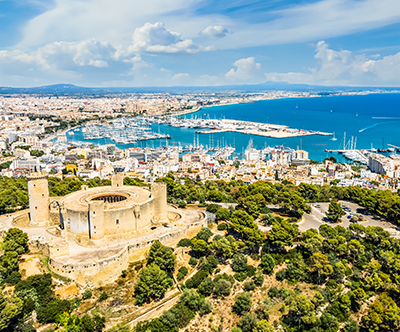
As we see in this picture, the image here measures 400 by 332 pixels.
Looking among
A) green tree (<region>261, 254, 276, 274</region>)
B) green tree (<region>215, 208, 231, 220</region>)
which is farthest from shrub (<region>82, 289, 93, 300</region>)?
green tree (<region>215, 208, 231, 220</region>)

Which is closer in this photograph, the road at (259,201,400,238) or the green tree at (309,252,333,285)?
the green tree at (309,252,333,285)

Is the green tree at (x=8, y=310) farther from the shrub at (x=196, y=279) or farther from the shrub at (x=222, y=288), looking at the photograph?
the shrub at (x=222, y=288)

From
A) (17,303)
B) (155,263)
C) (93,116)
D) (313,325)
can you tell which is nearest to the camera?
(17,303)

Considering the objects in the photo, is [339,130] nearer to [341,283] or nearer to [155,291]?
[341,283]

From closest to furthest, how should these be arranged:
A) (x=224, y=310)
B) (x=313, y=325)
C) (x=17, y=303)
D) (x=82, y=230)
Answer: (x=17, y=303) < (x=313, y=325) < (x=224, y=310) < (x=82, y=230)

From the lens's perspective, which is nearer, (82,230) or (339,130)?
(82,230)

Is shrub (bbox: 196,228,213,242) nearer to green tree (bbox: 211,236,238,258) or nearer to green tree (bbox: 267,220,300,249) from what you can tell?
green tree (bbox: 211,236,238,258)

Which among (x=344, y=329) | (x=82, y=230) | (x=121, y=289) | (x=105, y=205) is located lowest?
(x=344, y=329)

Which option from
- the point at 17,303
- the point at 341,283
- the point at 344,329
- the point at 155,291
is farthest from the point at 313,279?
the point at 17,303

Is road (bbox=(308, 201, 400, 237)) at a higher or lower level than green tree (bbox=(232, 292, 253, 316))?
higher
